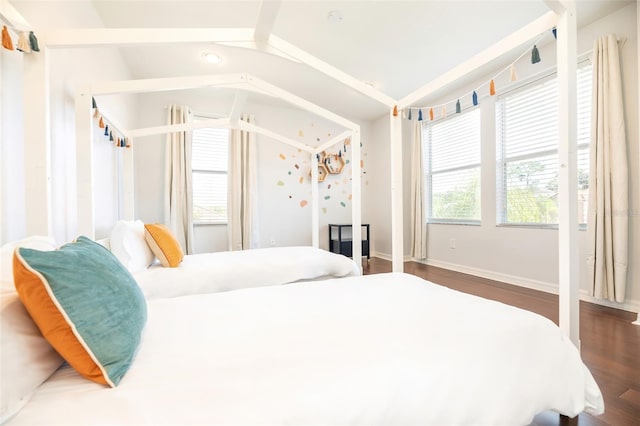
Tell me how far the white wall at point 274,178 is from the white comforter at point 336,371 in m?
3.17

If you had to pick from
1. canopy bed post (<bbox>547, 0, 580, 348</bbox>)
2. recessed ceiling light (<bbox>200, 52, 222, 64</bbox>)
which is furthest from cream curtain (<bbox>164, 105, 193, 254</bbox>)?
canopy bed post (<bbox>547, 0, 580, 348</bbox>)

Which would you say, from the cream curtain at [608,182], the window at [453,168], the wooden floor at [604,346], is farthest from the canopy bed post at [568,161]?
the window at [453,168]

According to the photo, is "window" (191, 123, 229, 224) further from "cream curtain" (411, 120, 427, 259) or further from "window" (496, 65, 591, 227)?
"window" (496, 65, 591, 227)

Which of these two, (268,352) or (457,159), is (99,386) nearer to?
(268,352)

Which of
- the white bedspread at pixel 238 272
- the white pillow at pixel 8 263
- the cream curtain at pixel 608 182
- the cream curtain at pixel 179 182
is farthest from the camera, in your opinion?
the cream curtain at pixel 179 182

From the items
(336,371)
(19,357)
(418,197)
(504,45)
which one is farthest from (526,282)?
(19,357)

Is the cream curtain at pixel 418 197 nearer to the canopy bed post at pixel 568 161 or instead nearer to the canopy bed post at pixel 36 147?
the canopy bed post at pixel 568 161

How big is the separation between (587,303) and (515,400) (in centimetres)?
261

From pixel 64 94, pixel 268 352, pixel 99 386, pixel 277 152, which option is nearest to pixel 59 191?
pixel 64 94

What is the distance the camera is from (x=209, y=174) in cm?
415

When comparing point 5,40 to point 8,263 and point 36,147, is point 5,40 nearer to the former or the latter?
point 36,147

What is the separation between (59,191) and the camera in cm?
172

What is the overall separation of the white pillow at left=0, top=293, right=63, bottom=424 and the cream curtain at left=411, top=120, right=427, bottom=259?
14.6 feet

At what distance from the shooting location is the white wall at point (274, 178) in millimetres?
3785
